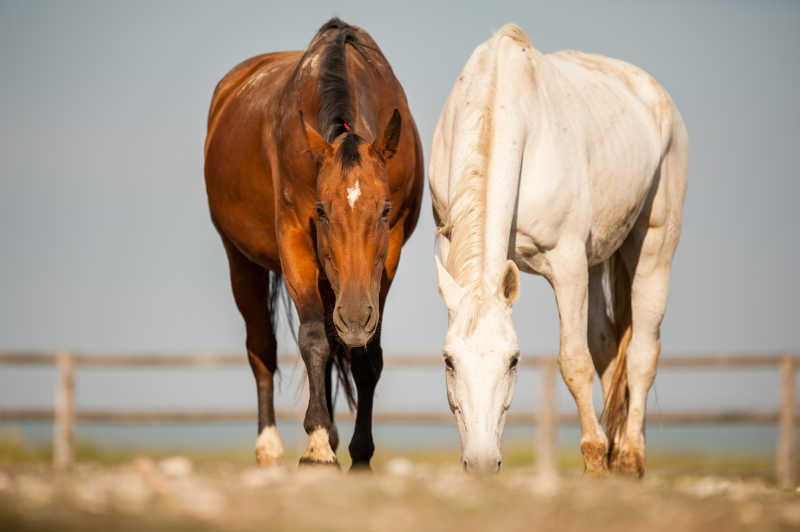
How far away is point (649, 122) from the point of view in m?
7.07

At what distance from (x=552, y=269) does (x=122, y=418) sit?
8.83 metres

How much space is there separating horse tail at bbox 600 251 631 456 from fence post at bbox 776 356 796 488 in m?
6.41

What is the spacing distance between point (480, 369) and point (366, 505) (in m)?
1.52

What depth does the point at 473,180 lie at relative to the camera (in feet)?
17.7

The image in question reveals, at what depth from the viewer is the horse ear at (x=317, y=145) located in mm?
5211

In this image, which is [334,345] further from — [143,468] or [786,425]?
[786,425]

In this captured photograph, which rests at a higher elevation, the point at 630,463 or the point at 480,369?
the point at 480,369

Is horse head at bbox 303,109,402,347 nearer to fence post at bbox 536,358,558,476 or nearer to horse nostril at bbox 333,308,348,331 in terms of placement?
horse nostril at bbox 333,308,348,331

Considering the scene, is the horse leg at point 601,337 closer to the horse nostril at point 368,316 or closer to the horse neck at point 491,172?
the horse neck at point 491,172

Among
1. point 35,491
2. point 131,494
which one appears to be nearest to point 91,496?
point 131,494

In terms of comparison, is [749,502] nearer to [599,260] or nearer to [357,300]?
[357,300]

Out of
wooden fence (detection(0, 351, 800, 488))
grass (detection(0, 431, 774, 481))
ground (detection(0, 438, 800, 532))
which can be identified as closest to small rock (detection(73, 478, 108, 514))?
ground (detection(0, 438, 800, 532))

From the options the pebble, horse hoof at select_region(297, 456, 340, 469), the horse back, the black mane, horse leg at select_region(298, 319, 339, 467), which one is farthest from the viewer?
the horse back

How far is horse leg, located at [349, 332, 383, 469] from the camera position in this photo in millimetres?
5914
